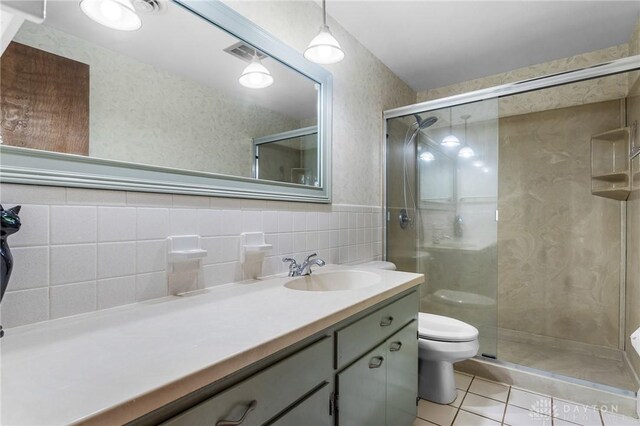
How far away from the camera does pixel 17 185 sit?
79 cm

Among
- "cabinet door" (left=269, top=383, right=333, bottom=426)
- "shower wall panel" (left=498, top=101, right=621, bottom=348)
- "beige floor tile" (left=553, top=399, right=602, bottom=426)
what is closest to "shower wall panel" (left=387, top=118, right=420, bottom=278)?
"shower wall panel" (left=498, top=101, right=621, bottom=348)

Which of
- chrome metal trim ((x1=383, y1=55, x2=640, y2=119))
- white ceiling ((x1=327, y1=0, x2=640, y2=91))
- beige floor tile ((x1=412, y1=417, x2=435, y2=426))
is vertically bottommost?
beige floor tile ((x1=412, y1=417, x2=435, y2=426))

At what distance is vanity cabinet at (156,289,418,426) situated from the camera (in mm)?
662

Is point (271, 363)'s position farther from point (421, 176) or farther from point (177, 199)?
point (421, 176)

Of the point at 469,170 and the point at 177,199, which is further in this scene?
the point at 469,170

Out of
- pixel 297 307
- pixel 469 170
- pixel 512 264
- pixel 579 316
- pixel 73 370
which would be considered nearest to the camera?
pixel 73 370

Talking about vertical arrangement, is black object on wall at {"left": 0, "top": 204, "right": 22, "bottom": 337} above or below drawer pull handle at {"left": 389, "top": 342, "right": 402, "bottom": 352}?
above

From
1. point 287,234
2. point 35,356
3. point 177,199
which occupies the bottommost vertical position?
point 35,356

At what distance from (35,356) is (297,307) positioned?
602 mm

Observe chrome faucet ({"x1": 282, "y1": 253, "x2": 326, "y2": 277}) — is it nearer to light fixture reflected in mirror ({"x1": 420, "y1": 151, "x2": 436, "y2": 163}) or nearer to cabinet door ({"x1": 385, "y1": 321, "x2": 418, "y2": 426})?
cabinet door ({"x1": 385, "y1": 321, "x2": 418, "y2": 426})

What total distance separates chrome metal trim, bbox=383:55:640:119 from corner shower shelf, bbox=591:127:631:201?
72 centimetres

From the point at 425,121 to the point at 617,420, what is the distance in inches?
83.0

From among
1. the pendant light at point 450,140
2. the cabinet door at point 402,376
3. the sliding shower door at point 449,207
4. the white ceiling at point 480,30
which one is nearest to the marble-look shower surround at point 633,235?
the white ceiling at point 480,30

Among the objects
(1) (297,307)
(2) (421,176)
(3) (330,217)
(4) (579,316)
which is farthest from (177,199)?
(4) (579,316)
